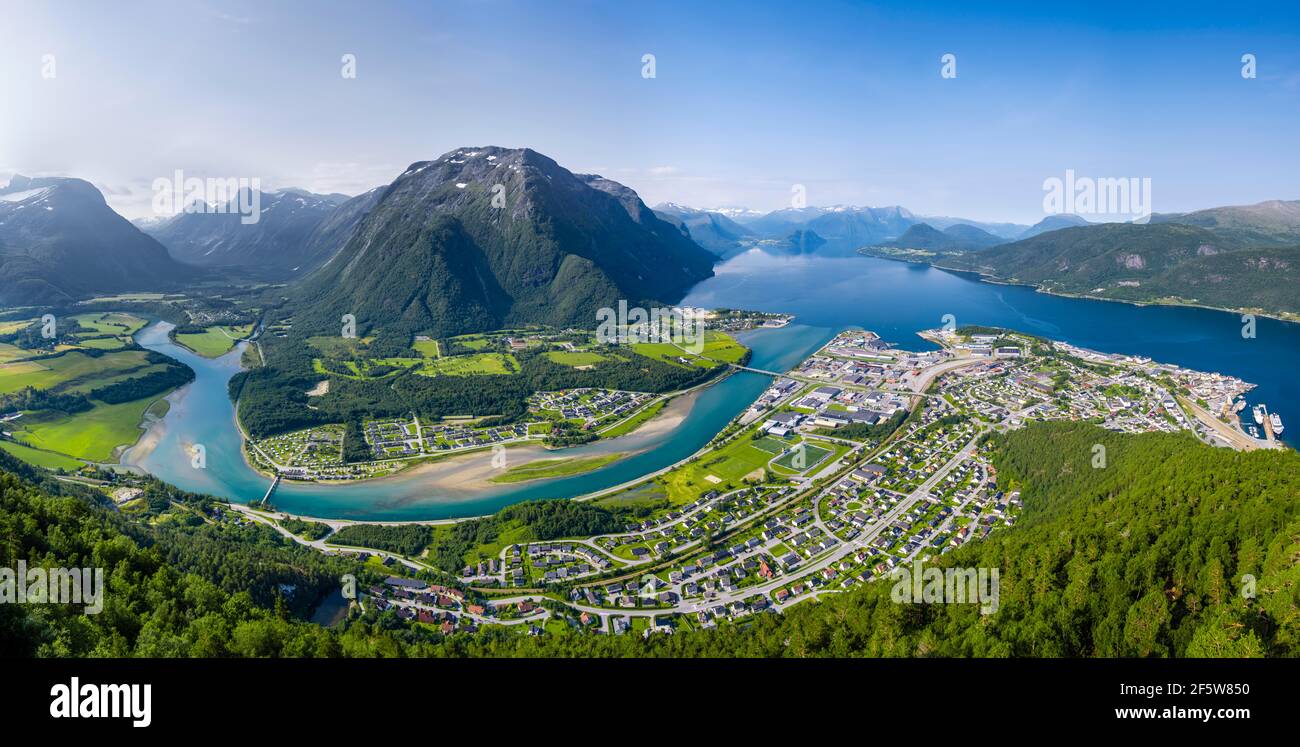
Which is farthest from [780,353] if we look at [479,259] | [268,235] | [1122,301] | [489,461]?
[268,235]

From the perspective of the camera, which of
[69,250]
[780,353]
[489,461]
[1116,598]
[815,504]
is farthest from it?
[69,250]

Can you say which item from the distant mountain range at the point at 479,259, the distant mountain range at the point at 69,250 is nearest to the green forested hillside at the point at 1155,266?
the distant mountain range at the point at 479,259

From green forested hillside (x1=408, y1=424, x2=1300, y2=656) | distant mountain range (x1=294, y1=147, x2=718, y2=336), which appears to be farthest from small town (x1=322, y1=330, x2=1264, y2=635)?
distant mountain range (x1=294, y1=147, x2=718, y2=336)

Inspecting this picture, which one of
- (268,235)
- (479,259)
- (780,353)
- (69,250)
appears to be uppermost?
(268,235)

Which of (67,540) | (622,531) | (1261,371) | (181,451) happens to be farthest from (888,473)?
(1261,371)

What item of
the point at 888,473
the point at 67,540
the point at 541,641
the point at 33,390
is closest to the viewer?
the point at 67,540

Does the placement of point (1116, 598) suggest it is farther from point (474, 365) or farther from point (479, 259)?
point (479, 259)
